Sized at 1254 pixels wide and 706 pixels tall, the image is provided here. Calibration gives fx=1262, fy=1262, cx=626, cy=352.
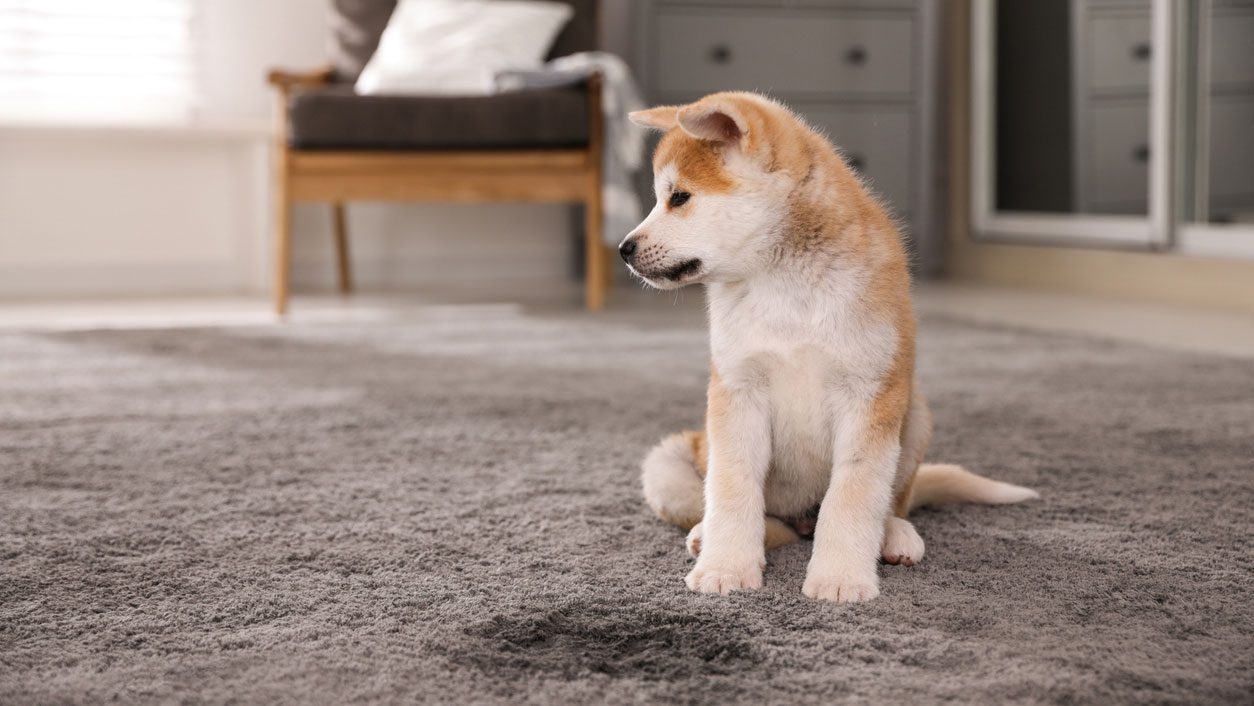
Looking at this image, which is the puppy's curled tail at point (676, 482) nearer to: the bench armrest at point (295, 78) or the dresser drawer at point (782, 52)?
the bench armrest at point (295, 78)

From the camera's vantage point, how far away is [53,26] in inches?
163

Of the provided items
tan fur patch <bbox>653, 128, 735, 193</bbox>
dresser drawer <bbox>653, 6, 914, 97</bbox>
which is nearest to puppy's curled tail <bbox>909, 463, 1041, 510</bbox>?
tan fur patch <bbox>653, 128, 735, 193</bbox>

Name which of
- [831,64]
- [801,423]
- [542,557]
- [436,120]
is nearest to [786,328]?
[801,423]

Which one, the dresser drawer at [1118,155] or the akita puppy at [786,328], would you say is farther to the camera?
the dresser drawer at [1118,155]

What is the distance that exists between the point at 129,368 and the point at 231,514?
1.22 metres

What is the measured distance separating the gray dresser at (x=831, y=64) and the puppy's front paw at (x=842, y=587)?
3302 millimetres

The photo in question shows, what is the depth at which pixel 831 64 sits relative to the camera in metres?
4.46

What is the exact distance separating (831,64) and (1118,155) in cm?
102

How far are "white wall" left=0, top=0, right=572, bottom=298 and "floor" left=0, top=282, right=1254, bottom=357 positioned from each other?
1.17ft

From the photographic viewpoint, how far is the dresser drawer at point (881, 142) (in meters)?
4.49

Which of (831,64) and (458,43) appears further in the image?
(831,64)

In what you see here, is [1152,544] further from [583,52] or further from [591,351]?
[583,52]

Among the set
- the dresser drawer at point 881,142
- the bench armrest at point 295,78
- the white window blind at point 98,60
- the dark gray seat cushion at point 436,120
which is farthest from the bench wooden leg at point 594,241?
the white window blind at point 98,60

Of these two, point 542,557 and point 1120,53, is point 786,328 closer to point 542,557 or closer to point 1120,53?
point 542,557
